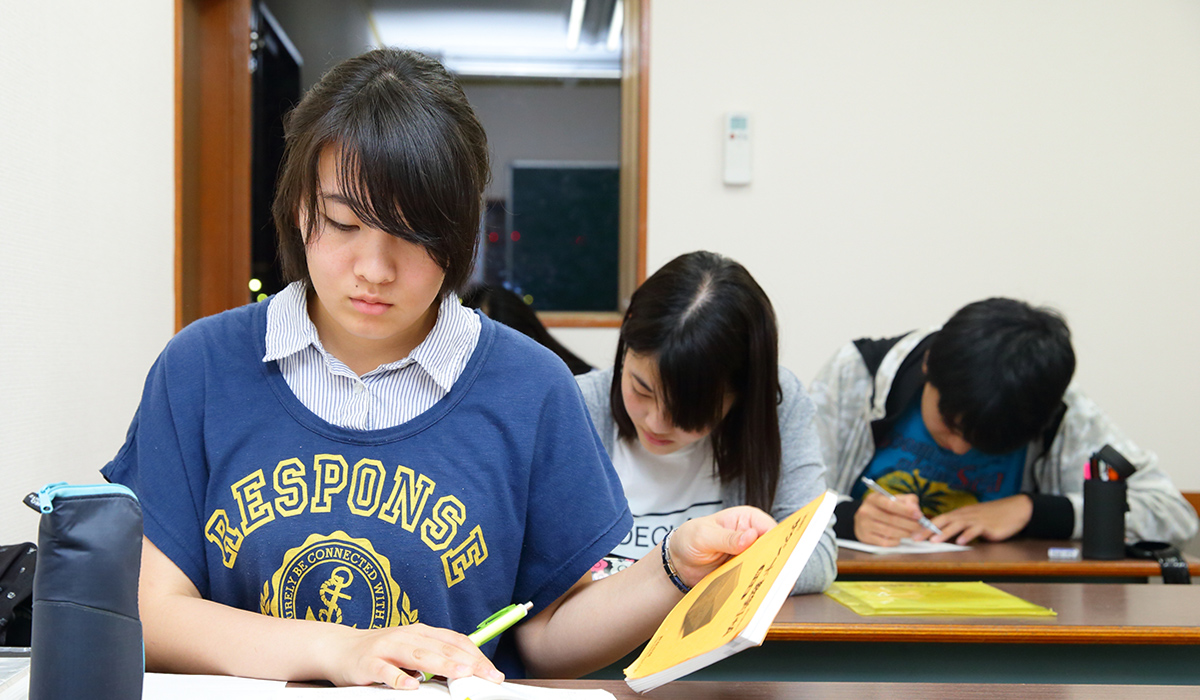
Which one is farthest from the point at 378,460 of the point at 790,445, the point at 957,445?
the point at 957,445

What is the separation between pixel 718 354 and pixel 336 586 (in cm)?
84

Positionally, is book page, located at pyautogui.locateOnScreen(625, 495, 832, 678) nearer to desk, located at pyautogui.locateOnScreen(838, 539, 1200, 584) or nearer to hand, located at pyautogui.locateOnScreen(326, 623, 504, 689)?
hand, located at pyautogui.locateOnScreen(326, 623, 504, 689)

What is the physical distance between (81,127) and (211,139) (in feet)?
3.86

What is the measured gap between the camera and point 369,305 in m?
0.83

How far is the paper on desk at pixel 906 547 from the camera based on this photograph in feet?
6.04

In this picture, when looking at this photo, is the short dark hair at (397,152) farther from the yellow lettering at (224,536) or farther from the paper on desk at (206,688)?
the paper on desk at (206,688)

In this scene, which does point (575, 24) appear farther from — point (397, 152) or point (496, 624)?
point (496, 624)

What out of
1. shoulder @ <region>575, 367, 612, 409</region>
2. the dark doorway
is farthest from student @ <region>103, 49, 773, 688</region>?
the dark doorway

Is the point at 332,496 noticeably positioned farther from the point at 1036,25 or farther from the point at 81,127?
the point at 1036,25

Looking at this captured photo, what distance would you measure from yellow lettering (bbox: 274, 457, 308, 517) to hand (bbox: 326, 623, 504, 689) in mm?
150

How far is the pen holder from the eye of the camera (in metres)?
1.85

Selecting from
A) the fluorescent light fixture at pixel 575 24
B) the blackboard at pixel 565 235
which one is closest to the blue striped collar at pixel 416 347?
the blackboard at pixel 565 235

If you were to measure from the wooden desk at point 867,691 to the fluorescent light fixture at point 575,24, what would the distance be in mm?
2855

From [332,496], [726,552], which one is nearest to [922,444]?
[726,552]
